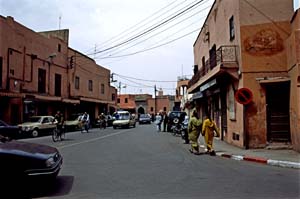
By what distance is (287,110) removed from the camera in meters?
14.9

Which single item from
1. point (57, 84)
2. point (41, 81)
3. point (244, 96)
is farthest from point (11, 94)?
point (244, 96)

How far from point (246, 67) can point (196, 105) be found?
20410 millimetres

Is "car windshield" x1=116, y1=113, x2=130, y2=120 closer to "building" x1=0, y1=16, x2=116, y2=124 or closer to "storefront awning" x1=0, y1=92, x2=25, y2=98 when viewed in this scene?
"building" x1=0, y1=16, x2=116, y2=124

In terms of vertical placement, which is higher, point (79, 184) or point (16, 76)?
point (16, 76)

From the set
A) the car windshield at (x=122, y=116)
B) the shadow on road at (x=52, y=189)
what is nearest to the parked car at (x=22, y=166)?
the shadow on road at (x=52, y=189)

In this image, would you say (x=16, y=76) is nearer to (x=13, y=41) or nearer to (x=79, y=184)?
(x=13, y=41)

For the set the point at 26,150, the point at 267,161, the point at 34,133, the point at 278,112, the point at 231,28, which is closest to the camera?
the point at 26,150

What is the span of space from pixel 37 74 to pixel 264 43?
23622 millimetres

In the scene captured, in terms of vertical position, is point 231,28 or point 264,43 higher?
point 231,28

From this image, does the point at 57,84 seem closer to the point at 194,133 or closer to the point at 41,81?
the point at 41,81

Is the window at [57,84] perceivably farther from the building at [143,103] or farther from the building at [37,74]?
the building at [143,103]

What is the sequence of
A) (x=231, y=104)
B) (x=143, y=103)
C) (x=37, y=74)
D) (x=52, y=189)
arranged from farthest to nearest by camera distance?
(x=143, y=103), (x=37, y=74), (x=231, y=104), (x=52, y=189)

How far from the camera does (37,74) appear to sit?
33.0 m

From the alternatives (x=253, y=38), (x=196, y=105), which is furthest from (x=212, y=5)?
(x=196, y=105)
